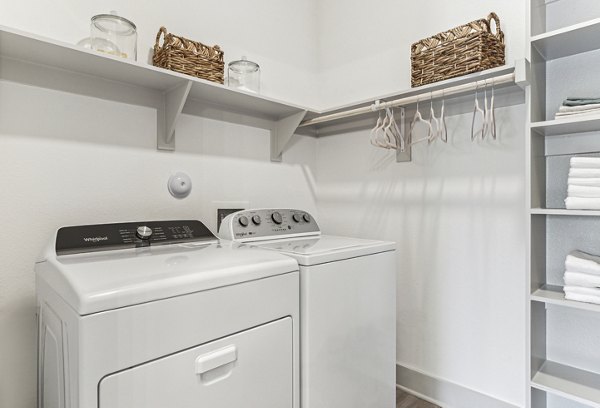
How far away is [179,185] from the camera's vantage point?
1.68 m

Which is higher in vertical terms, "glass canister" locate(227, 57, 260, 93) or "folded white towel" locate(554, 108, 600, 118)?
"glass canister" locate(227, 57, 260, 93)

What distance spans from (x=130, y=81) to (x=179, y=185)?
49 centimetres

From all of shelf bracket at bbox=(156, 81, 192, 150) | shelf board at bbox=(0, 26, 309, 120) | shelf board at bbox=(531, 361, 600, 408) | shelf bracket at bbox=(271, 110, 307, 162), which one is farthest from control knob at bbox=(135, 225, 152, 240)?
shelf board at bbox=(531, 361, 600, 408)

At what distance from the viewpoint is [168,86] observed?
1.59 m

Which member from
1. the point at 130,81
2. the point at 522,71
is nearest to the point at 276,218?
the point at 130,81

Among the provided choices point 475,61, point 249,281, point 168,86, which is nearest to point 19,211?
point 168,86

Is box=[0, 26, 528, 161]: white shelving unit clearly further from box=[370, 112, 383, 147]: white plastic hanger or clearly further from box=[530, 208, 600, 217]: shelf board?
box=[530, 208, 600, 217]: shelf board

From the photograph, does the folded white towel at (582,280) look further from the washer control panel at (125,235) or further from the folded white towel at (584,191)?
the washer control panel at (125,235)

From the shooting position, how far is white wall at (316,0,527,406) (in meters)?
1.61

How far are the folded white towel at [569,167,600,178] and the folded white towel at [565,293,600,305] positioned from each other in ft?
1.36

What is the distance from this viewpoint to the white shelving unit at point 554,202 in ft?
4.32

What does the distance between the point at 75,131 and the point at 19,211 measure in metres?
0.36

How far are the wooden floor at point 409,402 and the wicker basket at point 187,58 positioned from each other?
5.93ft

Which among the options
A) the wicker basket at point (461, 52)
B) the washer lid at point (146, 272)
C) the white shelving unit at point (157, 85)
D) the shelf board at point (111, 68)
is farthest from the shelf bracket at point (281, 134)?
the washer lid at point (146, 272)
